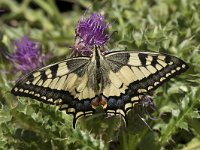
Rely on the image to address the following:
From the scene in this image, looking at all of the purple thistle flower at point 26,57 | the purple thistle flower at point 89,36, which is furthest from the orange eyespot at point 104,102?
the purple thistle flower at point 26,57

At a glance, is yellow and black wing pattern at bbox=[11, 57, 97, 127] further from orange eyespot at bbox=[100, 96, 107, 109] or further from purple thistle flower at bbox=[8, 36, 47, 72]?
purple thistle flower at bbox=[8, 36, 47, 72]

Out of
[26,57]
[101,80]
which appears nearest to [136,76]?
[101,80]

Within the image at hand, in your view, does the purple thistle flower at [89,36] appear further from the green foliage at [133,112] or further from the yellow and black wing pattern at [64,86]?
the yellow and black wing pattern at [64,86]

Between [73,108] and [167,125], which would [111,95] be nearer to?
[73,108]

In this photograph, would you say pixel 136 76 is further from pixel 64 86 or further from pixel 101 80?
pixel 64 86

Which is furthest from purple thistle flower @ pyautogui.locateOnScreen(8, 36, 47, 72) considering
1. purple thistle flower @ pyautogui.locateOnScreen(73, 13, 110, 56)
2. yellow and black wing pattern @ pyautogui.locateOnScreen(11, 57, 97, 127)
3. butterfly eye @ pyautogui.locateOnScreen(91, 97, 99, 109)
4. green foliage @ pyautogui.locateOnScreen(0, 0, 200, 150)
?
butterfly eye @ pyautogui.locateOnScreen(91, 97, 99, 109)

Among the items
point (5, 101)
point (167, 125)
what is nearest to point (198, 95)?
point (167, 125)

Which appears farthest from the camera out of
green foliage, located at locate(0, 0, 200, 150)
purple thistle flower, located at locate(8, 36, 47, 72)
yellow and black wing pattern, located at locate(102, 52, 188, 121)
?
purple thistle flower, located at locate(8, 36, 47, 72)
